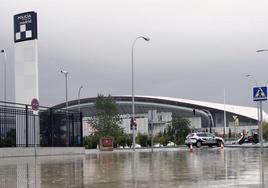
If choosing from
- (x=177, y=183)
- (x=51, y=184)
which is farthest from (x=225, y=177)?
(x=51, y=184)

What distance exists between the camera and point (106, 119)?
2581 inches

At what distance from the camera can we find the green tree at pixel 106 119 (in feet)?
215

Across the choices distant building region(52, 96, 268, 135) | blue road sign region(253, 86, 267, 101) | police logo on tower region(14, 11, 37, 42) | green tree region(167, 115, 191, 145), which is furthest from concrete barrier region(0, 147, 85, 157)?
distant building region(52, 96, 268, 135)

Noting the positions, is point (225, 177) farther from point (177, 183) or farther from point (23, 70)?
point (23, 70)

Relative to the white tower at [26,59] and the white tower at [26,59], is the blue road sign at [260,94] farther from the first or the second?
the white tower at [26,59]

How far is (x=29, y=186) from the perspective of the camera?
1185cm

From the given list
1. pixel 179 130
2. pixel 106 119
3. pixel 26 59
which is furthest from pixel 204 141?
pixel 179 130

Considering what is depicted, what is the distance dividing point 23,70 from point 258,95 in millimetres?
17229

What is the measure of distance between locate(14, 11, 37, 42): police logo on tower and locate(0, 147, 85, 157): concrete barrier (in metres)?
7.85

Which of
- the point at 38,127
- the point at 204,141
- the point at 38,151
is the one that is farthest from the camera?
the point at 204,141

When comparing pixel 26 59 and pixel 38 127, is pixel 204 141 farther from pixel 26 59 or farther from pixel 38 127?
pixel 38 127

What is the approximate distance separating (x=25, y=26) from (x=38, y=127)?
26.7 ft

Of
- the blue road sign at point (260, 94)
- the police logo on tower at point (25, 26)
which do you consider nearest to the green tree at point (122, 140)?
the police logo on tower at point (25, 26)

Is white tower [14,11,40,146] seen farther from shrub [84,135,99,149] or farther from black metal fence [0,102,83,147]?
shrub [84,135,99,149]
